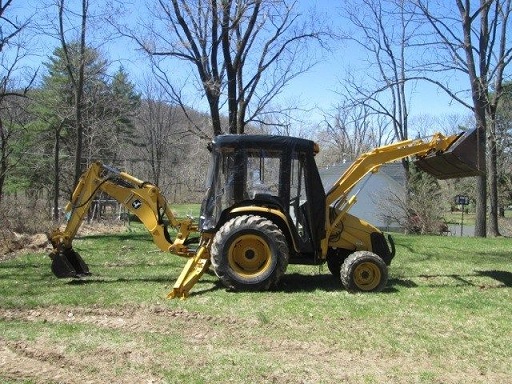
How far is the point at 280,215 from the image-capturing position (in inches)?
325

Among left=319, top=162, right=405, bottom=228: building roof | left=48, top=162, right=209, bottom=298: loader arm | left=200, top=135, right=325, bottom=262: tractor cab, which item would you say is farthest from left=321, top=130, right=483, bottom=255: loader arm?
left=319, top=162, right=405, bottom=228: building roof

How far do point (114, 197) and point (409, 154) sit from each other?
515cm

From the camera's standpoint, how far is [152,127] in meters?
50.0

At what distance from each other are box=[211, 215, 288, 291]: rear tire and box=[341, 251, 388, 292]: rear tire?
3.25ft

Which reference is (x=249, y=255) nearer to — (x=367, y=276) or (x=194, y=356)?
(x=367, y=276)

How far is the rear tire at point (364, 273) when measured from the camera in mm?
8203

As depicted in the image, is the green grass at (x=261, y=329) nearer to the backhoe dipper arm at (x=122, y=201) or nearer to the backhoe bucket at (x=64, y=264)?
the backhoe bucket at (x=64, y=264)

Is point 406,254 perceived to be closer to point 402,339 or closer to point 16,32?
point 402,339

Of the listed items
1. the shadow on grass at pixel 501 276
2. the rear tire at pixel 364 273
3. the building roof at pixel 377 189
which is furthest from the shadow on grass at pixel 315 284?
the building roof at pixel 377 189

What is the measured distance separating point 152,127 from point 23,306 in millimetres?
43751

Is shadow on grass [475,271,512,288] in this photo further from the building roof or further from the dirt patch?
the building roof

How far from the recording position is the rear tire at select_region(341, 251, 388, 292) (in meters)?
8.20

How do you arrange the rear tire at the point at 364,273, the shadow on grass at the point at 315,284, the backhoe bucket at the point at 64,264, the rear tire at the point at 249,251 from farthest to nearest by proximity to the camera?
the backhoe bucket at the point at 64,264 → the shadow on grass at the point at 315,284 → the rear tire at the point at 364,273 → the rear tire at the point at 249,251

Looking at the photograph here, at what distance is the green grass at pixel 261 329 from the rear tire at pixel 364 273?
250mm
